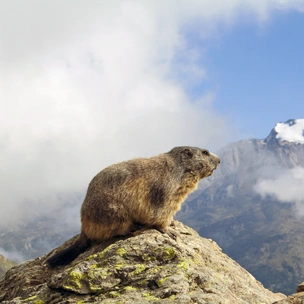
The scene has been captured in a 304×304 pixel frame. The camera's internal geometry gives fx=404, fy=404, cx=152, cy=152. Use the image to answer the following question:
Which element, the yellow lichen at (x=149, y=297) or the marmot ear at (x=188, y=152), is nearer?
the yellow lichen at (x=149, y=297)

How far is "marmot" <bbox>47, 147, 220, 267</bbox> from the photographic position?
15.4m

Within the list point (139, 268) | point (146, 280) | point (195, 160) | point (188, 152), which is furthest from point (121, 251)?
point (188, 152)

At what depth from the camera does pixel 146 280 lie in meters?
11.1

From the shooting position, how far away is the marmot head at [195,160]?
1800 centimetres

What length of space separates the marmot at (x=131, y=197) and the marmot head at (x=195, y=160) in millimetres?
47

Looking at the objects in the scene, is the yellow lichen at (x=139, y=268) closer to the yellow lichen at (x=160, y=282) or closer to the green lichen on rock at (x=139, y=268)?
the green lichen on rock at (x=139, y=268)

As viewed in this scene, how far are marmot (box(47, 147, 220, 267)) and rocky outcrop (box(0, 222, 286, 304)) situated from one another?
5.86 ft

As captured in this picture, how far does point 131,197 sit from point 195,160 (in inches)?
153

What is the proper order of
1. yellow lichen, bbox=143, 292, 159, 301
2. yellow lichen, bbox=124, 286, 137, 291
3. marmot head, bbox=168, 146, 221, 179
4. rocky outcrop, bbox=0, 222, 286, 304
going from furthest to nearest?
marmot head, bbox=168, 146, 221, 179, yellow lichen, bbox=124, 286, 137, 291, rocky outcrop, bbox=0, 222, 286, 304, yellow lichen, bbox=143, 292, 159, 301

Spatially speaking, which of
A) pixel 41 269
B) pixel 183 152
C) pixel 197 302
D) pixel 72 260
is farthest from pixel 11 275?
pixel 197 302

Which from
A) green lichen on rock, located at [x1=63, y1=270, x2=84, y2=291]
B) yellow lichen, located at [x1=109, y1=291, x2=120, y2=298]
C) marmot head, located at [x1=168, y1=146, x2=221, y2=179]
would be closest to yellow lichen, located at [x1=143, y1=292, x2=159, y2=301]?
yellow lichen, located at [x1=109, y1=291, x2=120, y2=298]

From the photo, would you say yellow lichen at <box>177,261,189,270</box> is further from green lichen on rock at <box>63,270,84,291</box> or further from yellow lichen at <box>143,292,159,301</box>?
green lichen on rock at <box>63,270,84,291</box>

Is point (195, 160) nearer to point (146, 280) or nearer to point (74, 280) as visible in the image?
point (146, 280)

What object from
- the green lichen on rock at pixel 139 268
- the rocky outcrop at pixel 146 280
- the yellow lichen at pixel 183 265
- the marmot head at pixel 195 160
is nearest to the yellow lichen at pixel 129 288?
the rocky outcrop at pixel 146 280
